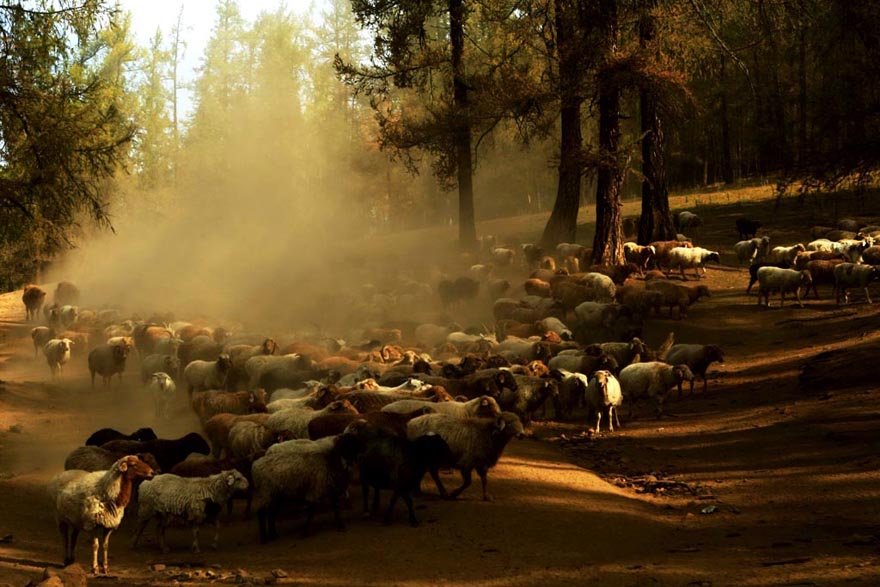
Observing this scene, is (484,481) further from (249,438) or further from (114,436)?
(114,436)

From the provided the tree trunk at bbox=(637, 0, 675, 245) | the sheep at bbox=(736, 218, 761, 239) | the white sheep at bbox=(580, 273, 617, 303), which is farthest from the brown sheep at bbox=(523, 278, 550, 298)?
the sheep at bbox=(736, 218, 761, 239)

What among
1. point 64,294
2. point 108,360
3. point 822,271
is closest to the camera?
point 108,360

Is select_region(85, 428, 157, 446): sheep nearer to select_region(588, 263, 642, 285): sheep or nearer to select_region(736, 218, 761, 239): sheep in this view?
select_region(588, 263, 642, 285): sheep

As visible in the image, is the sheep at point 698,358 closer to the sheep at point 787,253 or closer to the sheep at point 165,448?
the sheep at point 165,448

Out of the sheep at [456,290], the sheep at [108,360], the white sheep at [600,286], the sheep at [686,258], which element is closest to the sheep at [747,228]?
the sheep at [686,258]

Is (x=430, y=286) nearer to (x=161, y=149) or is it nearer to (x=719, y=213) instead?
(x=719, y=213)

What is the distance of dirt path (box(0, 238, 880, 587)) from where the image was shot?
27.3 feet

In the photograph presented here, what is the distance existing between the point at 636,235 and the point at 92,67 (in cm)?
4386

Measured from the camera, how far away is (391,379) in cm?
1560

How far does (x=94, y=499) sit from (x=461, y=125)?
2263 centimetres

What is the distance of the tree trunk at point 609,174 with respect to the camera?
940 inches

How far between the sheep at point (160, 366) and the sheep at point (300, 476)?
34.8 feet

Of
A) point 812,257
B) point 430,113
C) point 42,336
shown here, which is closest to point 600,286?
point 812,257

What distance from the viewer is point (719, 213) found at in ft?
124
